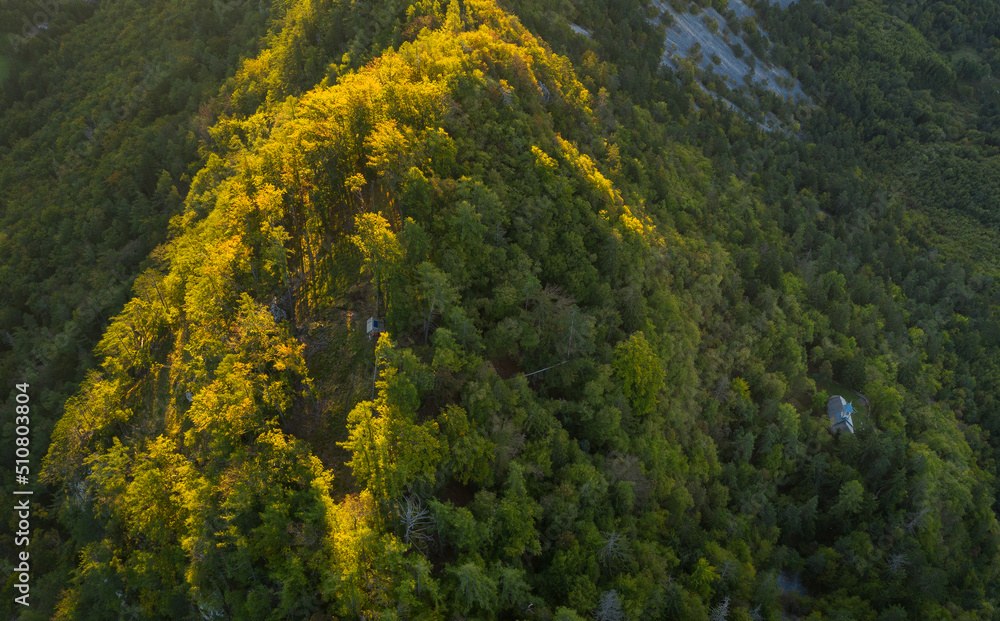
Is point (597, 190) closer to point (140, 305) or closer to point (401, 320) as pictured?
point (401, 320)

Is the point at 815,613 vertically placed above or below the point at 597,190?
below

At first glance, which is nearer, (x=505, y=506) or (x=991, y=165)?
(x=505, y=506)

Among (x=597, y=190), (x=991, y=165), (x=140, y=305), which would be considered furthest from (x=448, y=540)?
(x=991, y=165)

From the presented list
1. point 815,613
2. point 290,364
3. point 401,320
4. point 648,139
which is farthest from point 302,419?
point 648,139

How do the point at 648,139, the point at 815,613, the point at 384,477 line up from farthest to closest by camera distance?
the point at 648,139 < the point at 815,613 < the point at 384,477

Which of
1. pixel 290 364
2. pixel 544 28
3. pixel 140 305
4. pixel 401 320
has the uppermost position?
pixel 544 28

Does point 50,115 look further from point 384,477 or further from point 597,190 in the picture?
point 384,477

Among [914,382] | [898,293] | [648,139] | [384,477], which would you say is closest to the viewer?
[384,477]
